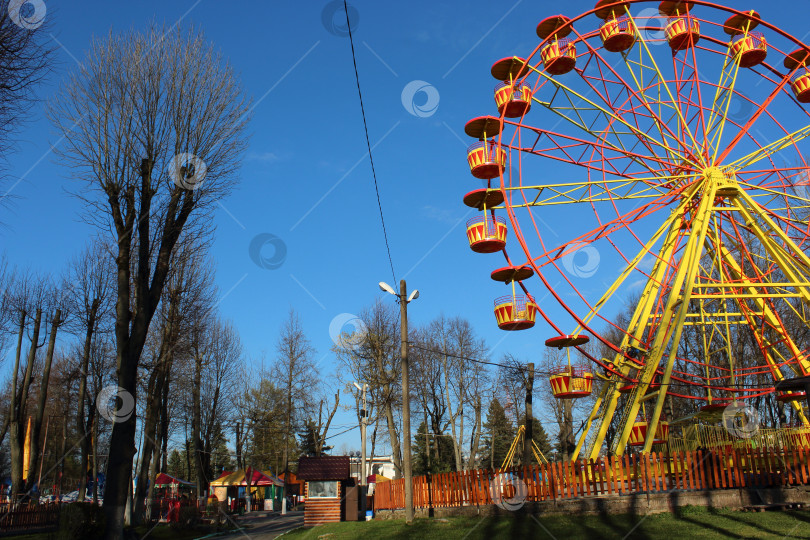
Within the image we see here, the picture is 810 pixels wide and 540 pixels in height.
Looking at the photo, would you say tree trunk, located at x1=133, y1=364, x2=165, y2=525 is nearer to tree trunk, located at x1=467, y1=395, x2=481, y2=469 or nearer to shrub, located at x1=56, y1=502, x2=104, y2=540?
shrub, located at x1=56, y1=502, x2=104, y2=540

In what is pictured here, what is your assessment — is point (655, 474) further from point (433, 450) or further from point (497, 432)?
point (497, 432)

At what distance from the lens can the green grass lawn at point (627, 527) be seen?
35.8 ft

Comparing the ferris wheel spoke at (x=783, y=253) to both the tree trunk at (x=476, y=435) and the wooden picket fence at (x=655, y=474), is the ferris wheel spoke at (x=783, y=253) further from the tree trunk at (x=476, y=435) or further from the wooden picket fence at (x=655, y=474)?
the tree trunk at (x=476, y=435)

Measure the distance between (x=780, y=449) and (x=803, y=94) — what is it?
11082mm

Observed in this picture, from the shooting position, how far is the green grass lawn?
10.9 m

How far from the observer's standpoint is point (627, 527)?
12.0 m

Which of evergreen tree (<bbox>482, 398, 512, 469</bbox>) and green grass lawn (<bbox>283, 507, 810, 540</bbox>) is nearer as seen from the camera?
green grass lawn (<bbox>283, 507, 810, 540</bbox>)

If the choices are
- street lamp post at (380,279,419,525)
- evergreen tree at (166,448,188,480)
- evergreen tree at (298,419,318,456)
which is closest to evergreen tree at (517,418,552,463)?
evergreen tree at (298,419,318,456)

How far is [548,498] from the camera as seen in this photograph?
1481 centimetres

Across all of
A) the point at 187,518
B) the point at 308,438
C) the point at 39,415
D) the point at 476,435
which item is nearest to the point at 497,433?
the point at 476,435

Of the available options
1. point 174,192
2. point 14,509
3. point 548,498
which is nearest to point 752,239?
point 548,498

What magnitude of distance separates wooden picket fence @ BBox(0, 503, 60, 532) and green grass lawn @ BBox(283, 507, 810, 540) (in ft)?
50.6

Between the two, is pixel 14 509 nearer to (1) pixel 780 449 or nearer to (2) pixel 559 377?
(2) pixel 559 377

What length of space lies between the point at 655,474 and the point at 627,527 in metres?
2.20
